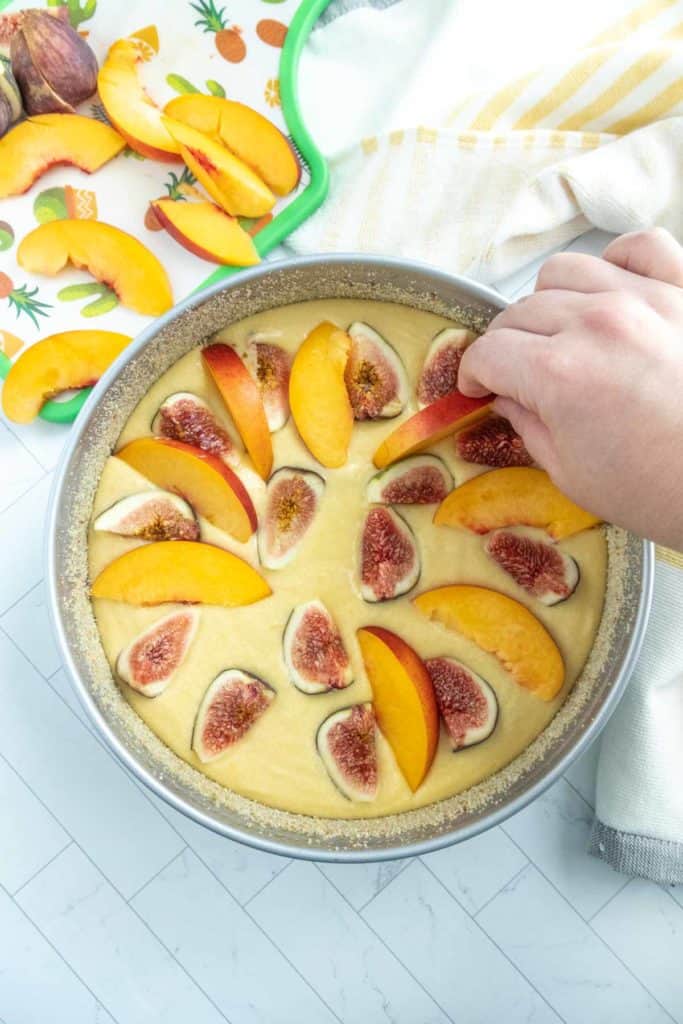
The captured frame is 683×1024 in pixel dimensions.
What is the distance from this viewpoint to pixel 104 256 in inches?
74.1

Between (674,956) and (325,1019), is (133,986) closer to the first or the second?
(325,1019)

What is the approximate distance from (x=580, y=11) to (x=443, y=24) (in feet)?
0.91

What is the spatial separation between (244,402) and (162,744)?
0.60m

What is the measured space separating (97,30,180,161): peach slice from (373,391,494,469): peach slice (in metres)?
0.71

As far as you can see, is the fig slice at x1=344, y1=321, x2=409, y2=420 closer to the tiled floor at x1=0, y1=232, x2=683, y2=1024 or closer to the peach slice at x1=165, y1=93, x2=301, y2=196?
the peach slice at x1=165, y1=93, x2=301, y2=196

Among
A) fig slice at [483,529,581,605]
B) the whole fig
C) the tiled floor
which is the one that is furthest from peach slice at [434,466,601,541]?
the whole fig

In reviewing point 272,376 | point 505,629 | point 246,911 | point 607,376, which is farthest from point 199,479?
point 246,911

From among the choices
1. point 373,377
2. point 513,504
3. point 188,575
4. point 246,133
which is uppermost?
point 246,133

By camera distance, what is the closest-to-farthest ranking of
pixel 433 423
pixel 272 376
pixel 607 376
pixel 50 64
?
1. pixel 607 376
2. pixel 433 423
3. pixel 272 376
4. pixel 50 64

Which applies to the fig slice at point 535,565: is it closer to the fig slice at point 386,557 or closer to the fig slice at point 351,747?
the fig slice at point 386,557

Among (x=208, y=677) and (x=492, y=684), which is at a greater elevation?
(x=208, y=677)

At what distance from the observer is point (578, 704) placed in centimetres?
171

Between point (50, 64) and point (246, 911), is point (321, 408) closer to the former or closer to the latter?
point (50, 64)

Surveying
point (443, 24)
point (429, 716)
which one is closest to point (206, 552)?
point (429, 716)
